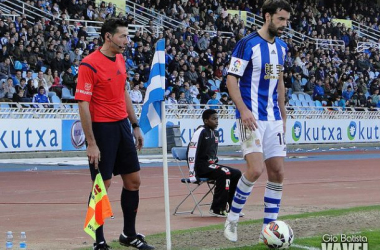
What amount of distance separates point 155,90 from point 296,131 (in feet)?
78.4

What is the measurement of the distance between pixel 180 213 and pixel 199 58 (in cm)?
2142

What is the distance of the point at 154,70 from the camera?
8.33 metres

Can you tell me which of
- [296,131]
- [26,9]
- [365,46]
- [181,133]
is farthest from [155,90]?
[365,46]

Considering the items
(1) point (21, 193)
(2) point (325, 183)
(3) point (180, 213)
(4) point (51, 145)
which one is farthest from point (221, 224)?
(4) point (51, 145)

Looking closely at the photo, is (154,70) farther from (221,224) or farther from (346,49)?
(346,49)

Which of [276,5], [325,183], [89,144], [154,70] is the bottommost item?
[325,183]

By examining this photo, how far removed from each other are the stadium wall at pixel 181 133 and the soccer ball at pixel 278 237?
53.1 feet

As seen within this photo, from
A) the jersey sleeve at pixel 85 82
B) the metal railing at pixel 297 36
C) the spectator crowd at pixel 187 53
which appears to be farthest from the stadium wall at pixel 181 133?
the jersey sleeve at pixel 85 82

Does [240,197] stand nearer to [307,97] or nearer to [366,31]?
[307,97]

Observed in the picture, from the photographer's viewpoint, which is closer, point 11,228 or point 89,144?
point 89,144

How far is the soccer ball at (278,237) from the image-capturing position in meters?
8.05

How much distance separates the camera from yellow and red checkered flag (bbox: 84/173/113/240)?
780 cm

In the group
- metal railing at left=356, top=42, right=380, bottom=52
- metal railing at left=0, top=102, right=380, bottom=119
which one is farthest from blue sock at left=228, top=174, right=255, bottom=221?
metal railing at left=356, top=42, right=380, bottom=52

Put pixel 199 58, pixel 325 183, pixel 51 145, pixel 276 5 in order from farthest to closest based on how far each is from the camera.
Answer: pixel 199 58 < pixel 51 145 < pixel 325 183 < pixel 276 5
